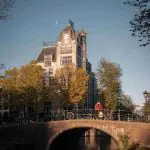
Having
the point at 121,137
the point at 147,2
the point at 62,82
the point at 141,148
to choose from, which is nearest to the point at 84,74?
the point at 62,82

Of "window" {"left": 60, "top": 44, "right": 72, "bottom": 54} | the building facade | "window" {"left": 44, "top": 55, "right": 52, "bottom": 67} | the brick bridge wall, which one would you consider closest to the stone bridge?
the brick bridge wall

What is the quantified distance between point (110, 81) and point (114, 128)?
15.8 metres

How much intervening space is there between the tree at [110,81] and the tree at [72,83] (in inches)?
120

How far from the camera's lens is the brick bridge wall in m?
33.2

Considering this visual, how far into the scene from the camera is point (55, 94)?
52.2 metres

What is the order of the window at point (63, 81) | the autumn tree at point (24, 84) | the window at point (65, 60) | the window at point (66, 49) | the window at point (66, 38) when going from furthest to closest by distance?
the window at point (66, 38) < the window at point (66, 49) < the window at point (65, 60) < the window at point (63, 81) < the autumn tree at point (24, 84)

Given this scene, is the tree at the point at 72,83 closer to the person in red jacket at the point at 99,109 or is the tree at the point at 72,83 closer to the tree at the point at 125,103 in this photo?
the person in red jacket at the point at 99,109

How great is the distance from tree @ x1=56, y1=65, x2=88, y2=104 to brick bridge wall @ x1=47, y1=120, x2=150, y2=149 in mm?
10991

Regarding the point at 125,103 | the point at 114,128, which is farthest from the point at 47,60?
the point at 125,103

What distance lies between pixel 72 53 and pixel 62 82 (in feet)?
31.1

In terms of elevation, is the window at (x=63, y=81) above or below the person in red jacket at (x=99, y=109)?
above

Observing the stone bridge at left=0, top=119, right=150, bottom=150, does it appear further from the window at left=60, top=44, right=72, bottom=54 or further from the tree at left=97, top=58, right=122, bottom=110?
the window at left=60, top=44, right=72, bottom=54

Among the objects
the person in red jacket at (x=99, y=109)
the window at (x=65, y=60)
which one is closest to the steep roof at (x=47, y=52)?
the window at (x=65, y=60)

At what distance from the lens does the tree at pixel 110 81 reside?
50875 millimetres
